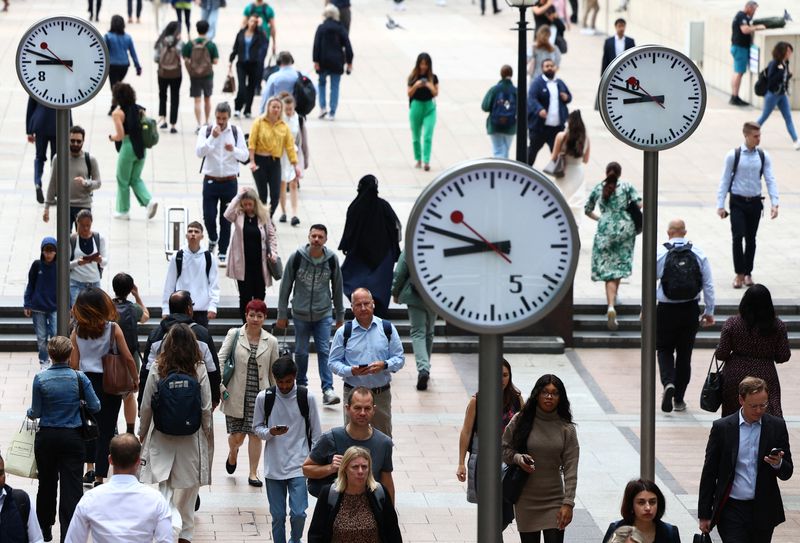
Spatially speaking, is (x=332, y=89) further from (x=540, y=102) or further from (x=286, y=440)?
(x=286, y=440)

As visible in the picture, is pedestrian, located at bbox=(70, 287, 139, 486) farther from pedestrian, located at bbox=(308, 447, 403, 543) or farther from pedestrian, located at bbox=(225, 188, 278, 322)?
pedestrian, located at bbox=(225, 188, 278, 322)

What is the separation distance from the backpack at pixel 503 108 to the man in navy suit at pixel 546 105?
271 millimetres

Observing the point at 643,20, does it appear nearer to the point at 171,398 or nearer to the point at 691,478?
the point at 691,478

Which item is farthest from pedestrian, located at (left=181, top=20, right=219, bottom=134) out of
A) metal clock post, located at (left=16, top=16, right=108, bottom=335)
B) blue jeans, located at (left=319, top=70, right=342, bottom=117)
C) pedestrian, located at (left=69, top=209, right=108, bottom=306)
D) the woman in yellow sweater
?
metal clock post, located at (left=16, top=16, right=108, bottom=335)

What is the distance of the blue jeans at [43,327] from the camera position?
50.0ft

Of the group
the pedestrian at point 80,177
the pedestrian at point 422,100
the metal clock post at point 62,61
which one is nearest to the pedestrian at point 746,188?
the pedestrian at point 422,100

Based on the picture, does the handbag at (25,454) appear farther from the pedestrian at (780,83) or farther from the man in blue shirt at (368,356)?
the pedestrian at (780,83)

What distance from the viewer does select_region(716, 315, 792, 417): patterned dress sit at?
39.5 ft

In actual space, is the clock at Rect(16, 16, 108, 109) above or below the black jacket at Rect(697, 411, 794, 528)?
above

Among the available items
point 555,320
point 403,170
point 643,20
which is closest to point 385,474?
point 555,320

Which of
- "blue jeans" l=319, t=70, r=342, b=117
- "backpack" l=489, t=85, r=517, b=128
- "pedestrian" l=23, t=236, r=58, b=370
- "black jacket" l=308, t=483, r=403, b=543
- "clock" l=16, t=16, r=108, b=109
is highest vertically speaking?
"blue jeans" l=319, t=70, r=342, b=117

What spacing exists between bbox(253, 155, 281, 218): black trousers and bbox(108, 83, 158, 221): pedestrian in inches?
54.3

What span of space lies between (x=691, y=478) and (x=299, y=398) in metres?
3.80

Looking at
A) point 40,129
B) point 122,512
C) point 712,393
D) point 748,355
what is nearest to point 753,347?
point 748,355
